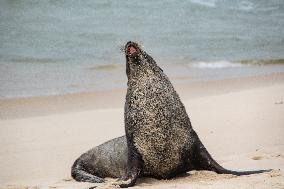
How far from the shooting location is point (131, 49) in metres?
4.86

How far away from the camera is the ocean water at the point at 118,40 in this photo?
1305 centimetres

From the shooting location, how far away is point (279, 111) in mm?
8078

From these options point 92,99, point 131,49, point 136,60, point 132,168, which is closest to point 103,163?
point 132,168

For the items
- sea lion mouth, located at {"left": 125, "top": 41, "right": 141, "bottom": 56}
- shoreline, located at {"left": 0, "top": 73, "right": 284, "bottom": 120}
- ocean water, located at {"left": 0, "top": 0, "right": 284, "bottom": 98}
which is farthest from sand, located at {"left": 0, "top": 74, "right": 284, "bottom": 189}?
ocean water, located at {"left": 0, "top": 0, "right": 284, "bottom": 98}

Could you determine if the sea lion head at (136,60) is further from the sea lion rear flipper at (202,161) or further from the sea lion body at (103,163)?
the sea lion body at (103,163)

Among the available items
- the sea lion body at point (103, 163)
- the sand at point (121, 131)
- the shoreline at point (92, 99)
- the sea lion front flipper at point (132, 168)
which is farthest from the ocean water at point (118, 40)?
the sea lion front flipper at point (132, 168)

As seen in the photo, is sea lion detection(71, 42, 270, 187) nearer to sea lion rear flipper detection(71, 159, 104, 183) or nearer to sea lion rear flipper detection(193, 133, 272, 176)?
sea lion rear flipper detection(193, 133, 272, 176)

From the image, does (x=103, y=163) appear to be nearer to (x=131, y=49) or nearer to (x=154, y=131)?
(x=154, y=131)

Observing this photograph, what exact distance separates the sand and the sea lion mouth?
108 centimetres

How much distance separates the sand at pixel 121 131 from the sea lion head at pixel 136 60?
0.95 m

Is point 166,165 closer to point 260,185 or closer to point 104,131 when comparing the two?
point 260,185

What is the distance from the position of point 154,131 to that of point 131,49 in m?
0.72

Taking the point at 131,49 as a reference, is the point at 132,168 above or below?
below

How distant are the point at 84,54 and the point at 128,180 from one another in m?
11.4
